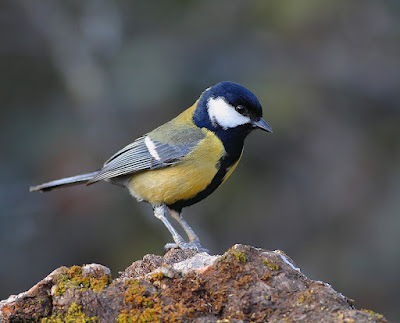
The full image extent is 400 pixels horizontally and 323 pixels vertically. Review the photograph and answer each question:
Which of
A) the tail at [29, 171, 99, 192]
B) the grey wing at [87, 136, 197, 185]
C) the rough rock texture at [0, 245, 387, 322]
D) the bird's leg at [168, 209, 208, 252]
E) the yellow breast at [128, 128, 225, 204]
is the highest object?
the tail at [29, 171, 99, 192]

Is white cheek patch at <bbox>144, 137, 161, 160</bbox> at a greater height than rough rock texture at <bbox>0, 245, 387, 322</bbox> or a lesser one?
greater

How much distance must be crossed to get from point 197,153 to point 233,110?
0.36 meters

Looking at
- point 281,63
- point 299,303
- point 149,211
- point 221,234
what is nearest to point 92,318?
point 299,303

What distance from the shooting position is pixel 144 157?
4.31m

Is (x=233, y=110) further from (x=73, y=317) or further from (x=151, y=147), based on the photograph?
(x=73, y=317)

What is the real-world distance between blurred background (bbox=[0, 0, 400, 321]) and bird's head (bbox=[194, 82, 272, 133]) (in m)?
2.17

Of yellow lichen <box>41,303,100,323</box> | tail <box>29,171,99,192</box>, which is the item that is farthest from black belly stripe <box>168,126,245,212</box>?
yellow lichen <box>41,303,100,323</box>

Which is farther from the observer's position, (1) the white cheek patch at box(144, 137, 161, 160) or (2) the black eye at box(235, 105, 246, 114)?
(1) the white cheek patch at box(144, 137, 161, 160)

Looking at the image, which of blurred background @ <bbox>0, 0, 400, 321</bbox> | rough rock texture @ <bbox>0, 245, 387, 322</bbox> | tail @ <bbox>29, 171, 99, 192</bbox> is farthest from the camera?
blurred background @ <bbox>0, 0, 400, 321</bbox>

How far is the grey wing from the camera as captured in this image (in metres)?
4.11

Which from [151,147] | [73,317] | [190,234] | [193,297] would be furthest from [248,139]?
[73,317]

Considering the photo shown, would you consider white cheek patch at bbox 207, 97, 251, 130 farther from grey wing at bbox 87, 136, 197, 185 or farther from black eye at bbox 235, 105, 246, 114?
grey wing at bbox 87, 136, 197, 185

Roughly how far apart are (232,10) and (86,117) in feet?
6.91

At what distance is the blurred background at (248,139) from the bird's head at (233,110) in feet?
7.11
